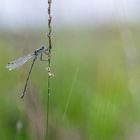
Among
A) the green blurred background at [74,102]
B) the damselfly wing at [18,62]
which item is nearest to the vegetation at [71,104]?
the green blurred background at [74,102]

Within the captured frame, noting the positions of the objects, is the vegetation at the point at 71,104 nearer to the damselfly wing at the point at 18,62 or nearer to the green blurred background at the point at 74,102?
the green blurred background at the point at 74,102

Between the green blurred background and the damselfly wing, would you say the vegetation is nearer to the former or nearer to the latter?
the green blurred background

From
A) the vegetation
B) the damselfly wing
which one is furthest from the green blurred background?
the damselfly wing

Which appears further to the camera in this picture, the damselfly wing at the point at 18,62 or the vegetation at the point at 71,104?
the vegetation at the point at 71,104

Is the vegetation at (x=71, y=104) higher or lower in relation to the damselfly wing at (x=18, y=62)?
lower

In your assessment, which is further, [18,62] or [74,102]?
[74,102]

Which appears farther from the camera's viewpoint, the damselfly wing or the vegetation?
the vegetation

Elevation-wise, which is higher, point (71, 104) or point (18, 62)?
point (18, 62)

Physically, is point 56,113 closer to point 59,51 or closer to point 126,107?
point 126,107

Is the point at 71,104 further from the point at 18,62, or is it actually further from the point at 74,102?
the point at 18,62

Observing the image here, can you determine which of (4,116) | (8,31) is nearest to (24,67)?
(4,116)

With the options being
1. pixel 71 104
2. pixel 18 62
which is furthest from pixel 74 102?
pixel 18 62
